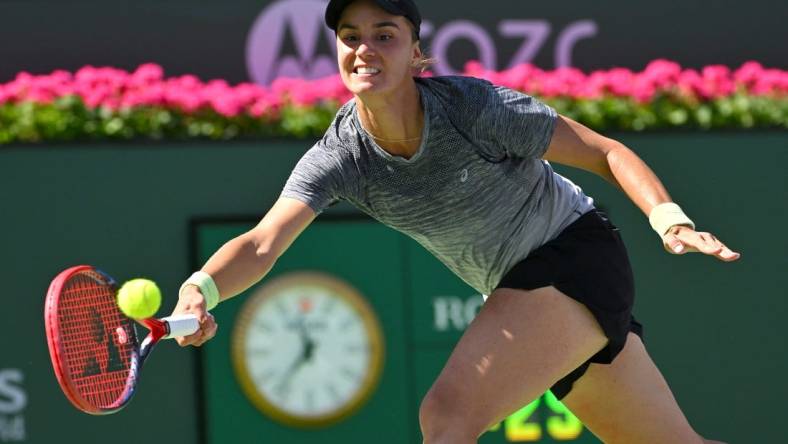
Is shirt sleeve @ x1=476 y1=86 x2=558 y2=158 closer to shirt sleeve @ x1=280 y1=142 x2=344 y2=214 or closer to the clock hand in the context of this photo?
shirt sleeve @ x1=280 y1=142 x2=344 y2=214

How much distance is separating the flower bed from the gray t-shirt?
2622 millimetres

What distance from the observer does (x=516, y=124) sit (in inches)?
145

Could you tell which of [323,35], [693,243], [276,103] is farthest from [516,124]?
[323,35]

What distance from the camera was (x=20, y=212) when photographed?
19.8 ft

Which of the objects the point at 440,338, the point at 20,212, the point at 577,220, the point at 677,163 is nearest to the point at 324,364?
the point at 440,338

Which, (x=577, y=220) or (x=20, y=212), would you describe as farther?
(x=20, y=212)

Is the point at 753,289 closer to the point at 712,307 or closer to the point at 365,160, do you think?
the point at 712,307

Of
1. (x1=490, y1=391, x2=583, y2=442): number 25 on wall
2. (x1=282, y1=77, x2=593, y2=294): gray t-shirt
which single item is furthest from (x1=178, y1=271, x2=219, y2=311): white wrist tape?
(x1=490, y1=391, x2=583, y2=442): number 25 on wall

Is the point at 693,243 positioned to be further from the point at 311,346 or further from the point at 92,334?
the point at 311,346

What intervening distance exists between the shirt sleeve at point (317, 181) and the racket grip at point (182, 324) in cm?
51

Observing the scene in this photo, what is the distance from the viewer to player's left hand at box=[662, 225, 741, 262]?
3.29 meters

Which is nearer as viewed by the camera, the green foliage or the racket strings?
the racket strings

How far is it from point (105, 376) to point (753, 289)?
3.82 meters

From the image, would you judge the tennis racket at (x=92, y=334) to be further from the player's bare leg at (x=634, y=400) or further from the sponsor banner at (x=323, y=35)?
the sponsor banner at (x=323, y=35)
